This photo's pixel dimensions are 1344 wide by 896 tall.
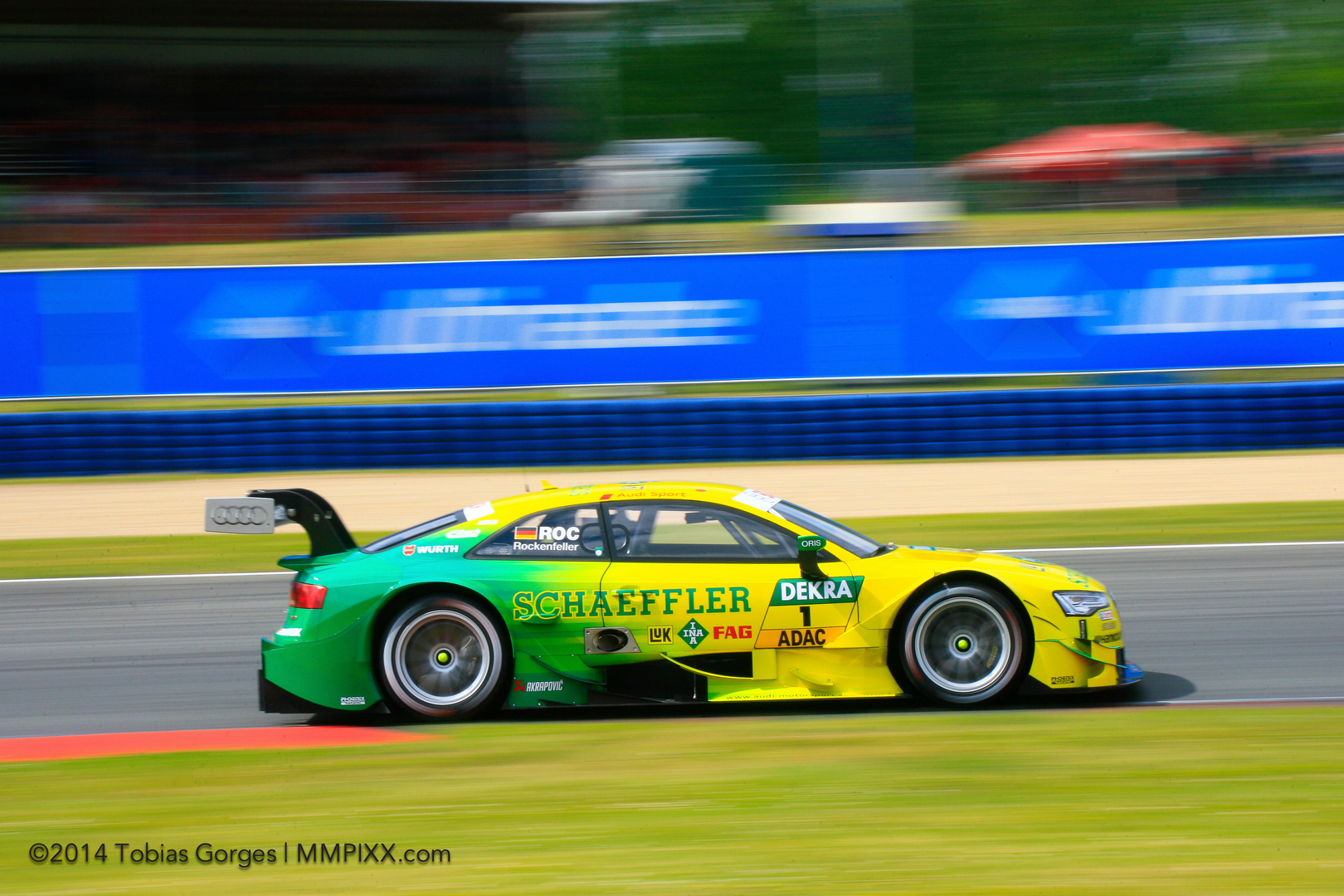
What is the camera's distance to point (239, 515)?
570 cm

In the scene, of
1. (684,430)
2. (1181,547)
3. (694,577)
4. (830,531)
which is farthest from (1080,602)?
(684,430)

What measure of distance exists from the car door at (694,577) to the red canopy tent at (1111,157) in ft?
42.4

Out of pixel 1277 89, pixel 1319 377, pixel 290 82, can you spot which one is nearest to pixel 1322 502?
pixel 1319 377

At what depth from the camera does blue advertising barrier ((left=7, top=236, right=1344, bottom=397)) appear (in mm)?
13875

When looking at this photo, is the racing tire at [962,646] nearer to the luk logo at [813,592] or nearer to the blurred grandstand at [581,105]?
the luk logo at [813,592]

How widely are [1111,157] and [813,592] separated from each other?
14.9 meters

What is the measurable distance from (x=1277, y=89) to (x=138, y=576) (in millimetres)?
24171

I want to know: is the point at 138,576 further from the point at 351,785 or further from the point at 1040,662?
the point at 1040,662

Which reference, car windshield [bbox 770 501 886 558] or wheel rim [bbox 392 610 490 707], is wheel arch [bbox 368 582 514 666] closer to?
wheel rim [bbox 392 610 490 707]

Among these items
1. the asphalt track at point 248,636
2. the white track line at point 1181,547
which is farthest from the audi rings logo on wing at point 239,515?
the white track line at point 1181,547

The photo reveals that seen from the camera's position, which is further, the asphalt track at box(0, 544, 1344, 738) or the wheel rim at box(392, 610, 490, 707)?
the asphalt track at box(0, 544, 1344, 738)

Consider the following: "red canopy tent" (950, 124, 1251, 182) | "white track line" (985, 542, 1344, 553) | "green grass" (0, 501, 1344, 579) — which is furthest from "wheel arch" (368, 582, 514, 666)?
"red canopy tent" (950, 124, 1251, 182)

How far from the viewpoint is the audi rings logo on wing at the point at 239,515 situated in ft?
18.7

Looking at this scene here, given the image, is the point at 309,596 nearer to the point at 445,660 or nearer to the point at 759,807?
the point at 445,660
